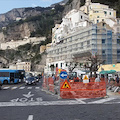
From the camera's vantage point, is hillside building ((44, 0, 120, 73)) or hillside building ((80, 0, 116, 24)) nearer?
hillside building ((44, 0, 120, 73))

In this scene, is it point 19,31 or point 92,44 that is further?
point 19,31

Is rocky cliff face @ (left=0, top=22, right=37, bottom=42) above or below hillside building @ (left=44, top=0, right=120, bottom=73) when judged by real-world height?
above

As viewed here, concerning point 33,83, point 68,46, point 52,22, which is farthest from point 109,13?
point 52,22

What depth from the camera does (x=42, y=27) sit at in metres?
152

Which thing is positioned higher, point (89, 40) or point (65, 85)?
point (89, 40)

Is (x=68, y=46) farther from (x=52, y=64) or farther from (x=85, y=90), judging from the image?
(x=85, y=90)

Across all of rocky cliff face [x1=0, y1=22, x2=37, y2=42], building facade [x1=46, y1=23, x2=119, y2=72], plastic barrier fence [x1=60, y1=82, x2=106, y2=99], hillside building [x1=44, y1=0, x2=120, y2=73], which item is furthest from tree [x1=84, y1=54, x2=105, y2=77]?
rocky cliff face [x1=0, y1=22, x2=37, y2=42]

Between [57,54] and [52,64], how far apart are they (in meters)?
5.54

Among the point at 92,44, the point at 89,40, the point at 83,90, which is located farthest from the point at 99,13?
the point at 83,90

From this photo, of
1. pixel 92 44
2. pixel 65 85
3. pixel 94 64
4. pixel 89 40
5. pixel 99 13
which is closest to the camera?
pixel 65 85

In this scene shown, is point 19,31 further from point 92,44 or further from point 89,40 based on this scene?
point 92,44

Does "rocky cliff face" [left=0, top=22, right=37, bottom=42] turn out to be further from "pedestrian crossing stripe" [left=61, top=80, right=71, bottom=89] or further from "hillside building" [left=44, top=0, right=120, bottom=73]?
"pedestrian crossing stripe" [left=61, top=80, right=71, bottom=89]

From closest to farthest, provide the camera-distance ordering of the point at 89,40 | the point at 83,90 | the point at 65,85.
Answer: the point at 65,85 < the point at 83,90 < the point at 89,40

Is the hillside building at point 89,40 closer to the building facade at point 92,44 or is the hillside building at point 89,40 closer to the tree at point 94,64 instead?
the building facade at point 92,44
